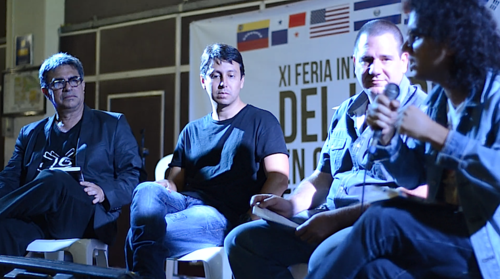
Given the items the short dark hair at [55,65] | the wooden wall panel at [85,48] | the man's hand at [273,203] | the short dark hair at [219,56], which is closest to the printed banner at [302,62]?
the short dark hair at [219,56]

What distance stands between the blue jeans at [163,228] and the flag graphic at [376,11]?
1.69 metres

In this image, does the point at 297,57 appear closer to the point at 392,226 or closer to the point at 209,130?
the point at 209,130

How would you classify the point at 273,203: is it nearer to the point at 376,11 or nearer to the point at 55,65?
the point at 55,65

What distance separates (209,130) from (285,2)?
71.6 inches

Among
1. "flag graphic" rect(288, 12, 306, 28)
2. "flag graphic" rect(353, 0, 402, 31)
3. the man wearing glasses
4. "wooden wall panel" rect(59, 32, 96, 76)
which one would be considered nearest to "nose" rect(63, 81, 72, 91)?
the man wearing glasses

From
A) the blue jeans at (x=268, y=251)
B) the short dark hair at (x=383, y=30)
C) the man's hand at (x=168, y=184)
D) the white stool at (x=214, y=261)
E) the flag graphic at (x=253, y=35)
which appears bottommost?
the white stool at (x=214, y=261)

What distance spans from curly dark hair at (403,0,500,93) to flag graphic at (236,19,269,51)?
8.00 ft

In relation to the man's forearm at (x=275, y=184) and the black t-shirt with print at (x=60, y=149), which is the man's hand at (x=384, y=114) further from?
the black t-shirt with print at (x=60, y=149)

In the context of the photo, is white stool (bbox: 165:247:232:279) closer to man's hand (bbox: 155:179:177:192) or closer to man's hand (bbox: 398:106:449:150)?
man's hand (bbox: 155:179:177:192)

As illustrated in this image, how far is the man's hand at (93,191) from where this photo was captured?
2203mm

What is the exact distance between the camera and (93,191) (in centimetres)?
221

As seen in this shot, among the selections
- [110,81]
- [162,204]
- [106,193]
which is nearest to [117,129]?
[106,193]

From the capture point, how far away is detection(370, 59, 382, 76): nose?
1632mm

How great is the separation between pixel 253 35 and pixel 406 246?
2.69 meters
